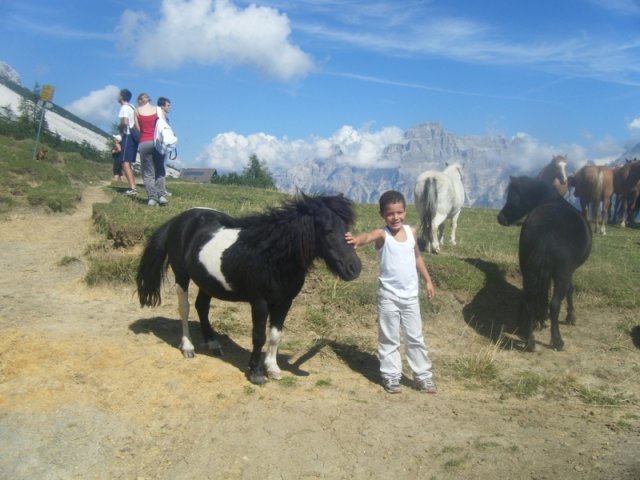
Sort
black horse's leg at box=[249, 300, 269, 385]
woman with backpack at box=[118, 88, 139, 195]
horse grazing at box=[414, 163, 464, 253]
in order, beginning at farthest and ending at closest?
woman with backpack at box=[118, 88, 139, 195], horse grazing at box=[414, 163, 464, 253], black horse's leg at box=[249, 300, 269, 385]

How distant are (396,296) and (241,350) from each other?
2.12 metres

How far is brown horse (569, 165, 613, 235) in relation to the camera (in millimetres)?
16297

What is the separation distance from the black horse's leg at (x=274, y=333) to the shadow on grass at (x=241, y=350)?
314 millimetres

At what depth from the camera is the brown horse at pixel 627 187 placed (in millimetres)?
18625

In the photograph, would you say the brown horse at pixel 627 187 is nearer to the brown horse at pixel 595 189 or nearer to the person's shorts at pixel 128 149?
the brown horse at pixel 595 189

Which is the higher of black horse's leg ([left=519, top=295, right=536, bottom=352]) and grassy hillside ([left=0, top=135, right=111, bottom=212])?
grassy hillside ([left=0, top=135, right=111, bottom=212])

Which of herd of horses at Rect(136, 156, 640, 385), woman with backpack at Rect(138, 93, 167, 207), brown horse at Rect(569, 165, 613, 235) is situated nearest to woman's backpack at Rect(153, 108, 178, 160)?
woman with backpack at Rect(138, 93, 167, 207)

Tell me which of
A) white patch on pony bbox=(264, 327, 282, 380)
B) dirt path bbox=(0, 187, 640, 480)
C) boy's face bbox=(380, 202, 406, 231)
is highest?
boy's face bbox=(380, 202, 406, 231)

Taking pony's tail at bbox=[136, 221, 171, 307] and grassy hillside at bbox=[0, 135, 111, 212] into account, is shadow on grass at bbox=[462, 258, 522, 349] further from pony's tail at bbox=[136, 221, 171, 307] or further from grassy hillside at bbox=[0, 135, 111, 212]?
grassy hillside at bbox=[0, 135, 111, 212]

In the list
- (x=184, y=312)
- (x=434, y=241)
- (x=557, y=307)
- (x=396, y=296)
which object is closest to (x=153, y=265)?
(x=184, y=312)

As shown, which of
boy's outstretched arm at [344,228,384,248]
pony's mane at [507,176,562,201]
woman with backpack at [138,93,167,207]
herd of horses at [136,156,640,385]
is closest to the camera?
boy's outstretched arm at [344,228,384,248]

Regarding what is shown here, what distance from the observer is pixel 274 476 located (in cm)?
387

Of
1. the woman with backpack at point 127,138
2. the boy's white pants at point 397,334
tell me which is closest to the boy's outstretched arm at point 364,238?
the boy's white pants at point 397,334

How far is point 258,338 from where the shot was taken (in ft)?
17.2
